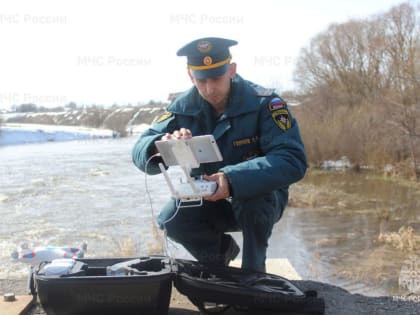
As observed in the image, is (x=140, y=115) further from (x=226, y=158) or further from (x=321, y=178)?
(x=226, y=158)

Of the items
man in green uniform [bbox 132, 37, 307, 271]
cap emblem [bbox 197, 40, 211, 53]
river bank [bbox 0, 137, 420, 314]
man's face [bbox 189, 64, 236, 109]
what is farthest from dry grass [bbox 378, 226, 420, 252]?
cap emblem [bbox 197, 40, 211, 53]

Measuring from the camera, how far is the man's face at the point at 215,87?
8.32 feet

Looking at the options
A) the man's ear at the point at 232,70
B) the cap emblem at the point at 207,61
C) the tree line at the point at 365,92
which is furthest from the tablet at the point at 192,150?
the tree line at the point at 365,92

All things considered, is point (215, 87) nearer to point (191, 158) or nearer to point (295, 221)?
point (191, 158)

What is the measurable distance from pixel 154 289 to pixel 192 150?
60 cm

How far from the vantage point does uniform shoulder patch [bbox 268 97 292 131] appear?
2.52m

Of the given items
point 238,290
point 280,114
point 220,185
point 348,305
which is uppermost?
point 280,114

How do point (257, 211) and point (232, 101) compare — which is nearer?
point (257, 211)

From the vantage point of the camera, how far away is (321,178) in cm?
1759

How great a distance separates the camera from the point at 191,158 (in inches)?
86.4

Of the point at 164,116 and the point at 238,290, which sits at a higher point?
the point at 164,116

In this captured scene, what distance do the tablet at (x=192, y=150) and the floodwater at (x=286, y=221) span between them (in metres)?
1.69

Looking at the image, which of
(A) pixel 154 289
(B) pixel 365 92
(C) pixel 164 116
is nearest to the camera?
(A) pixel 154 289

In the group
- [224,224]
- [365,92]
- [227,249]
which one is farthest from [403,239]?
[365,92]
